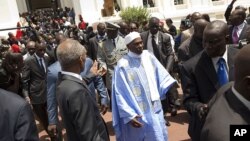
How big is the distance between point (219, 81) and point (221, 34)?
402 mm

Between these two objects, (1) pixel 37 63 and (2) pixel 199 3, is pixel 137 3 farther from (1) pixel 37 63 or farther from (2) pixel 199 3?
(1) pixel 37 63

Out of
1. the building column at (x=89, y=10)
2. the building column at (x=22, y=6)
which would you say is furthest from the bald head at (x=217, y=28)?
the building column at (x=22, y=6)

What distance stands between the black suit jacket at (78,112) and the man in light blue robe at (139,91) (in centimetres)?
130

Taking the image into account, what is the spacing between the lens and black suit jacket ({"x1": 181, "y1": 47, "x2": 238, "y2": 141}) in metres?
3.22

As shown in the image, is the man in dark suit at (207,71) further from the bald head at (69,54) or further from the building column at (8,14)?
the building column at (8,14)

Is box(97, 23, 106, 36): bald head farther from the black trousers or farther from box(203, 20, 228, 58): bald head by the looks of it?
box(203, 20, 228, 58): bald head

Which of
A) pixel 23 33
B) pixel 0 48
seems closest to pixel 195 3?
pixel 23 33

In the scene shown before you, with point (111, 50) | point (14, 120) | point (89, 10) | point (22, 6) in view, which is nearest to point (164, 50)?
point (111, 50)

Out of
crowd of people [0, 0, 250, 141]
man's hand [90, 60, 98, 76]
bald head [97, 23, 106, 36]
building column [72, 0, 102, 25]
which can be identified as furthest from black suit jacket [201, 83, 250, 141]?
building column [72, 0, 102, 25]

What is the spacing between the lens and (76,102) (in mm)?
3006

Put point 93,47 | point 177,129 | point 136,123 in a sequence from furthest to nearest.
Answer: point 93,47
point 177,129
point 136,123

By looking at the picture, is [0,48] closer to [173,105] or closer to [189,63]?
[173,105]

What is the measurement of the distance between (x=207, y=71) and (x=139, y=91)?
1.39 m

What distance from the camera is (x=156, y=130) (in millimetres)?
4484
